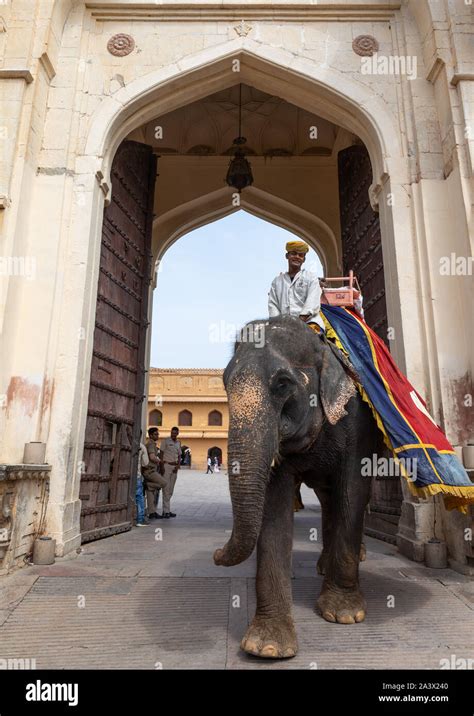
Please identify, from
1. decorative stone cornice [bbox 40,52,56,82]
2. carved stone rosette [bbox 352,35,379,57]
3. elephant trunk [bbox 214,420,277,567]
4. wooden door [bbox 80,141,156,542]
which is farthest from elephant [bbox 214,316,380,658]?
carved stone rosette [bbox 352,35,379,57]

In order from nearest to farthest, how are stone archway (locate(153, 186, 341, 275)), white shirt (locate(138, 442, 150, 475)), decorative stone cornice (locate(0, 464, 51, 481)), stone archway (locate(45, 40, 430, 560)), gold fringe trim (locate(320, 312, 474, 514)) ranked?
gold fringe trim (locate(320, 312, 474, 514)) < decorative stone cornice (locate(0, 464, 51, 481)) < stone archway (locate(45, 40, 430, 560)) < white shirt (locate(138, 442, 150, 475)) < stone archway (locate(153, 186, 341, 275))

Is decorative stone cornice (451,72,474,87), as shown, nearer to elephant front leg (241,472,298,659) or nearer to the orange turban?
the orange turban

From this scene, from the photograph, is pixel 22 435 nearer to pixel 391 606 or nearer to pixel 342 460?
pixel 342 460

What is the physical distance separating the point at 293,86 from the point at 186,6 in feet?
5.91

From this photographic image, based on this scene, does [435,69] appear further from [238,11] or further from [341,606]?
[341,606]

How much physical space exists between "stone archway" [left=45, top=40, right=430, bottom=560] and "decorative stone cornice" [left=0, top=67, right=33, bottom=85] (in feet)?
2.81

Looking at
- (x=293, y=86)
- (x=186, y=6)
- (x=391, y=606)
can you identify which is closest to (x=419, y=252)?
(x=293, y=86)

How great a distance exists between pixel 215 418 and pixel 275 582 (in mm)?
32777

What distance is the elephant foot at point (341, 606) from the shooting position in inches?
117

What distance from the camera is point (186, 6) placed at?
664 centimetres

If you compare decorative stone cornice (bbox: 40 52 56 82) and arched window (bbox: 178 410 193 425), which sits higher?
decorative stone cornice (bbox: 40 52 56 82)

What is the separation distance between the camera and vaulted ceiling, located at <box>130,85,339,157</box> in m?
9.82

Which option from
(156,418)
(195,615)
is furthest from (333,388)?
(156,418)

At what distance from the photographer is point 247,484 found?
7.29 feet
